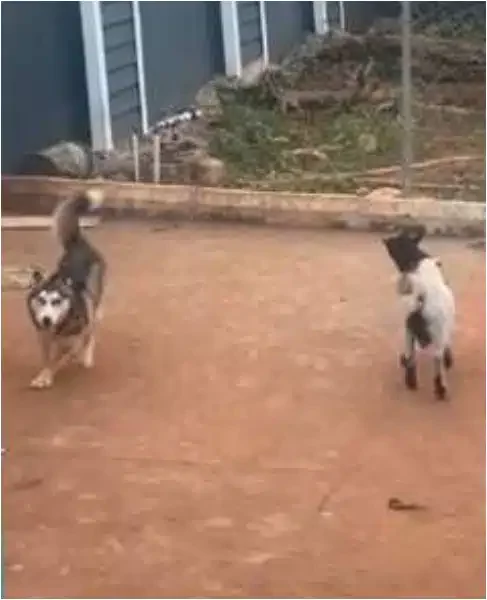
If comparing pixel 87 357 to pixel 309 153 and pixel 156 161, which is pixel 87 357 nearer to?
pixel 156 161

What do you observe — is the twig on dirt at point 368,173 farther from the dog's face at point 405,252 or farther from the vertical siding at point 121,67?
the dog's face at point 405,252

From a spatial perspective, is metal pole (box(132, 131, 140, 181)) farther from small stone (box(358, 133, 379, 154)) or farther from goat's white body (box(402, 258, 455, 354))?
goat's white body (box(402, 258, 455, 354))

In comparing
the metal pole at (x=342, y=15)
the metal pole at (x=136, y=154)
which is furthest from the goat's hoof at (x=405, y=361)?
the metal pole at (x=342, y=15)

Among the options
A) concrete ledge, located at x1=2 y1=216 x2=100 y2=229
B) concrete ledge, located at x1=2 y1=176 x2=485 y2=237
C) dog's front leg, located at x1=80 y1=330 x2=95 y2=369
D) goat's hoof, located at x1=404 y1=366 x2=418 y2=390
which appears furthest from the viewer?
concrete ledge, located at x1=2 y1=216 x2=100 y2=229

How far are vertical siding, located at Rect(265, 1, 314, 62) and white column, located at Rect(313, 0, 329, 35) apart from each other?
Result: 0.07 metres

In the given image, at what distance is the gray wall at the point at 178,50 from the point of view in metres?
11.8

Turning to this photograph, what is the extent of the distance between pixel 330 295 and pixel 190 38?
19.4 feet

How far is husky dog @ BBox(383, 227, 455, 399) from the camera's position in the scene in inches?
221

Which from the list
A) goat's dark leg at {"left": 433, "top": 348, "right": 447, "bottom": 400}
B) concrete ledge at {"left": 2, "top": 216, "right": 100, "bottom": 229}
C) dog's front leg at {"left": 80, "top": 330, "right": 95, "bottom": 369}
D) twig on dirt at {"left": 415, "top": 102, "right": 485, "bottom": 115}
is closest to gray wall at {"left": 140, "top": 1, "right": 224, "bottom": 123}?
twig on dirt at {"left": 415, "top": 102, "right": 485, "bottom": 115}

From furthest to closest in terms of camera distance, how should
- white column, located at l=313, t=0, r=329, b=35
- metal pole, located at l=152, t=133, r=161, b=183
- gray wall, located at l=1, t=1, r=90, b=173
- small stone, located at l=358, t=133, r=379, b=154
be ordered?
white column, located at l=313, t=0, r=329, b=35, small stone, located at l=358, t=133, r=379, b=154, metal pole, located at l=152, t=133, r=161, b=183, gray wall, located at l=1, t=1, r=90, b=173

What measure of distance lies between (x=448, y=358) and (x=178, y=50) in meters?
7.03

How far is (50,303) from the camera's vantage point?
5887 mm

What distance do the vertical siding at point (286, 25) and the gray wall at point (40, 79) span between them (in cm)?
389

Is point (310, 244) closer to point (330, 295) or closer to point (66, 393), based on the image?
point (330, 295)
